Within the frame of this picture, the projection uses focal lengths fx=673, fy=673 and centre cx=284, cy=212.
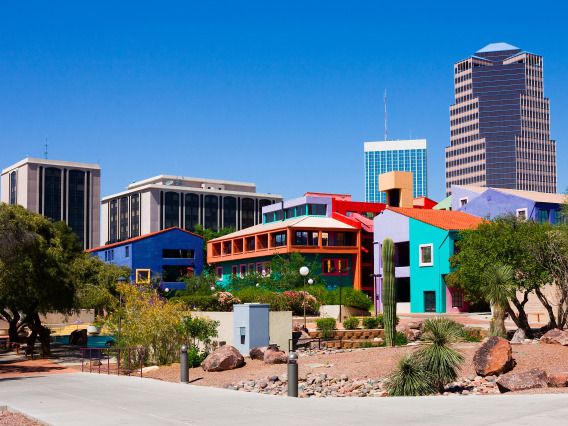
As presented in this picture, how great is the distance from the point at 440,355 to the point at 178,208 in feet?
472

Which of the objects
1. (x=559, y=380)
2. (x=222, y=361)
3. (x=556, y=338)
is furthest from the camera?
(x=556, y=338)

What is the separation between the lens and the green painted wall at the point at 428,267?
56.0 meters

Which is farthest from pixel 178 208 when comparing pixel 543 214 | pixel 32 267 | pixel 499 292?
pixel 499 292

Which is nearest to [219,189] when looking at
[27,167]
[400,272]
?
[27,167]

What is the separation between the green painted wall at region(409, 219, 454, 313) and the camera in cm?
5597

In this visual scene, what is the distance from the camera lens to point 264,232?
246ft

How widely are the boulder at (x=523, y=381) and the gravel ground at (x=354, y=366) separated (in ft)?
8.95

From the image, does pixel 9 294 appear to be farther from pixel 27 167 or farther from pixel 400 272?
pixel 27 167

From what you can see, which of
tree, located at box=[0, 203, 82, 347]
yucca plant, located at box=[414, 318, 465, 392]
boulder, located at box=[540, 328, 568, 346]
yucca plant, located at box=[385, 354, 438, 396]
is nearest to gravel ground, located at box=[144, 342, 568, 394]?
boulder, located at box=[540, 328, 568, 346]

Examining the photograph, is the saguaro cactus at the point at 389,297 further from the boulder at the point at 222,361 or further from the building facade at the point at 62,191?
the building facade at the point at 62,191

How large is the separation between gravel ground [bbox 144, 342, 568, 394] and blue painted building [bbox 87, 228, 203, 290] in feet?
211

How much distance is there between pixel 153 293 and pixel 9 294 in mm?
5846

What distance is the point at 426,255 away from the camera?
58.6 m

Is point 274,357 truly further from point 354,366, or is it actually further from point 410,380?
point 410,380
